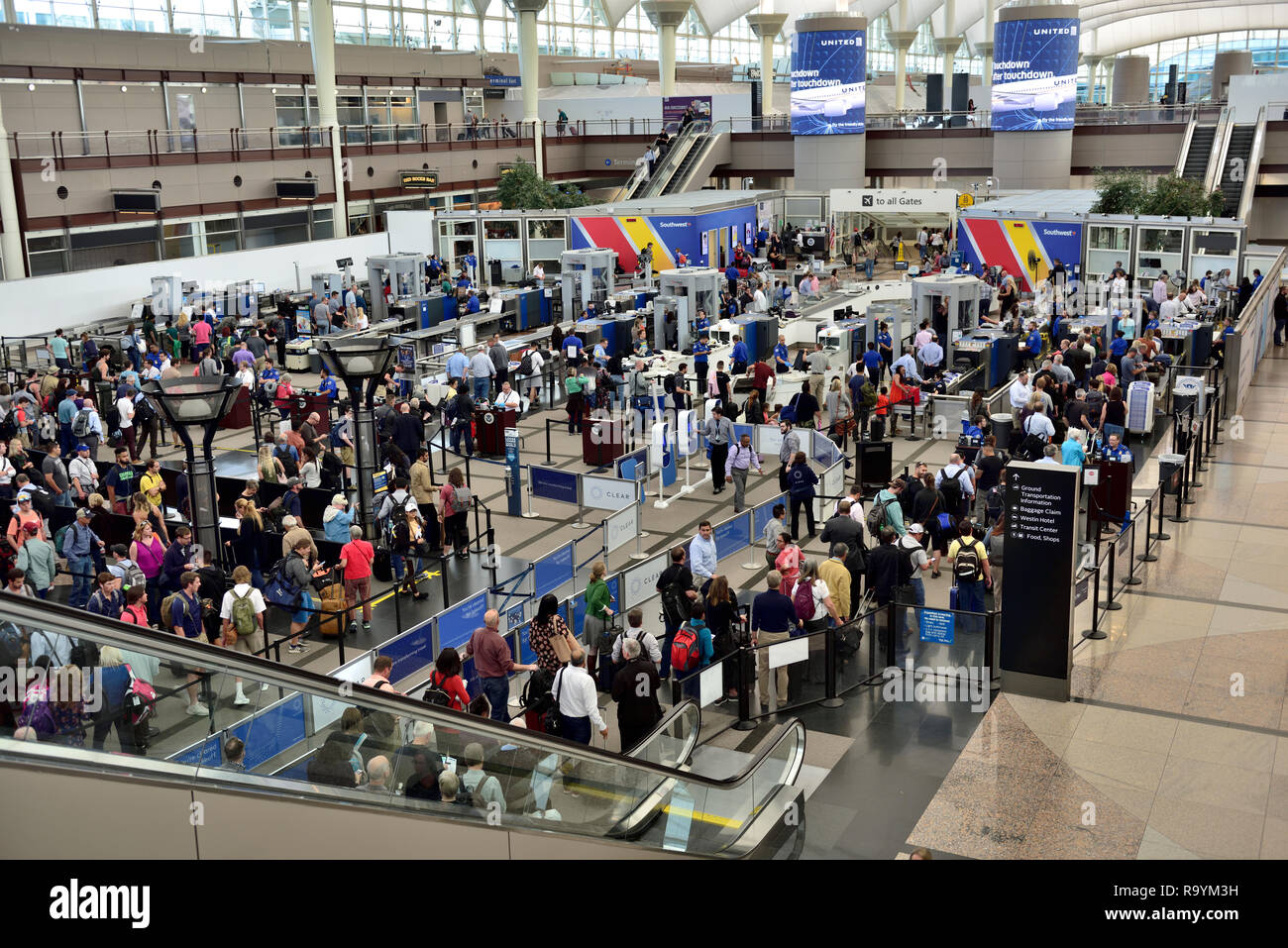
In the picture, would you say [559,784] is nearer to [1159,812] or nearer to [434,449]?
[1159,812]

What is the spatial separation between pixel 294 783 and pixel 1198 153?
43.7m

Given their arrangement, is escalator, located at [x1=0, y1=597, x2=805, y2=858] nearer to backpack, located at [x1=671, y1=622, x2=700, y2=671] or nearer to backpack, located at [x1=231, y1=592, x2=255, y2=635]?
backpack, located at [x1=671, y1=622, x2=700, y2=671]

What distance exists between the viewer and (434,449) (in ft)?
63.2

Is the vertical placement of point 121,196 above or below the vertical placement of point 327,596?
above

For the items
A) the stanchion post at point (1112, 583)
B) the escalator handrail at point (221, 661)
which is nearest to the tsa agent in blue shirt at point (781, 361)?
the stanchion post at point (1112, 583)

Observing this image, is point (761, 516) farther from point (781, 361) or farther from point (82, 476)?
point (82, 476)

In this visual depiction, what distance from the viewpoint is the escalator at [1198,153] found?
4074 centimetres

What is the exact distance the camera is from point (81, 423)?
17094 mm

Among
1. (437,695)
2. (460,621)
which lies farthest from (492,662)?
(460,621)

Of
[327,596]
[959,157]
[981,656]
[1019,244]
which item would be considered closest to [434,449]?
[327,596]

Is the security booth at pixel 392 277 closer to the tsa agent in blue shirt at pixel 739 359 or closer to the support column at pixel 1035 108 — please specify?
the tsa agent in blue shirt at pixel 739 359

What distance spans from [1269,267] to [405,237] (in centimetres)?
2334

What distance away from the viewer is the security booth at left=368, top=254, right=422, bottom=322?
30984mm
